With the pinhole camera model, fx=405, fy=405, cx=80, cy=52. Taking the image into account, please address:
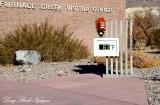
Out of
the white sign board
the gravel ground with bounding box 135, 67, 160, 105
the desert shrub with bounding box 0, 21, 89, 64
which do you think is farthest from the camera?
the desert shrub with bounding box 0, 21, 89, 64

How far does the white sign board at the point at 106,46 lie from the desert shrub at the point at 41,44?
6745 millimetres

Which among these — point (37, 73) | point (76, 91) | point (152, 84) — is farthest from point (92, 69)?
point (76, 91)

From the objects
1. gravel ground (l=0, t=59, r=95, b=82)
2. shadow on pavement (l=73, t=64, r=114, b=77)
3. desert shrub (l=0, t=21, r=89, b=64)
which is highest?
desert shrub (l=0, t=21, r=89, b=64)

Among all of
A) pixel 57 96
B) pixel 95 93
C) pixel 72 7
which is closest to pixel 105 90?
pixel 95 93

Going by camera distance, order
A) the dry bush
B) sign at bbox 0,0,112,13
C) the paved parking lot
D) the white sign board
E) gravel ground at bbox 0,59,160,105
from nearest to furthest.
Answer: the paved parking lot → gravel ground at bbox 0,59,160,105 → the white sign board → sign at bbox 0,0,112,13 → the dry bush

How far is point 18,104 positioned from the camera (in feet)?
33.4

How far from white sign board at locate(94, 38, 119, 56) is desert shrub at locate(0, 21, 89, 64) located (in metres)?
6.75

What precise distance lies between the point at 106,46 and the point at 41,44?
7165 mm

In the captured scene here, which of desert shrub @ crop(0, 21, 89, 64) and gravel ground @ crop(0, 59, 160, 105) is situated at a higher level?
desert shrub @ crop(0, 21, 89, 64)

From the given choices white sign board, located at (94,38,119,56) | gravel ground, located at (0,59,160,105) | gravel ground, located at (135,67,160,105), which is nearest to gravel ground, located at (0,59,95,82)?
gravel ground, located at (0,59,160,105)

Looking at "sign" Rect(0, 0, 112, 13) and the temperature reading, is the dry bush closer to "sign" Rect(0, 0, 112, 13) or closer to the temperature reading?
"sign" Rect(0, 0, 112, 13)

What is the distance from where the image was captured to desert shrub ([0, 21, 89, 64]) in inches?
856

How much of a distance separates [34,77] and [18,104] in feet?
18.2

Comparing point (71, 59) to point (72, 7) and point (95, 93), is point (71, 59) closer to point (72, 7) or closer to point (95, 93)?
point (72, 7)
